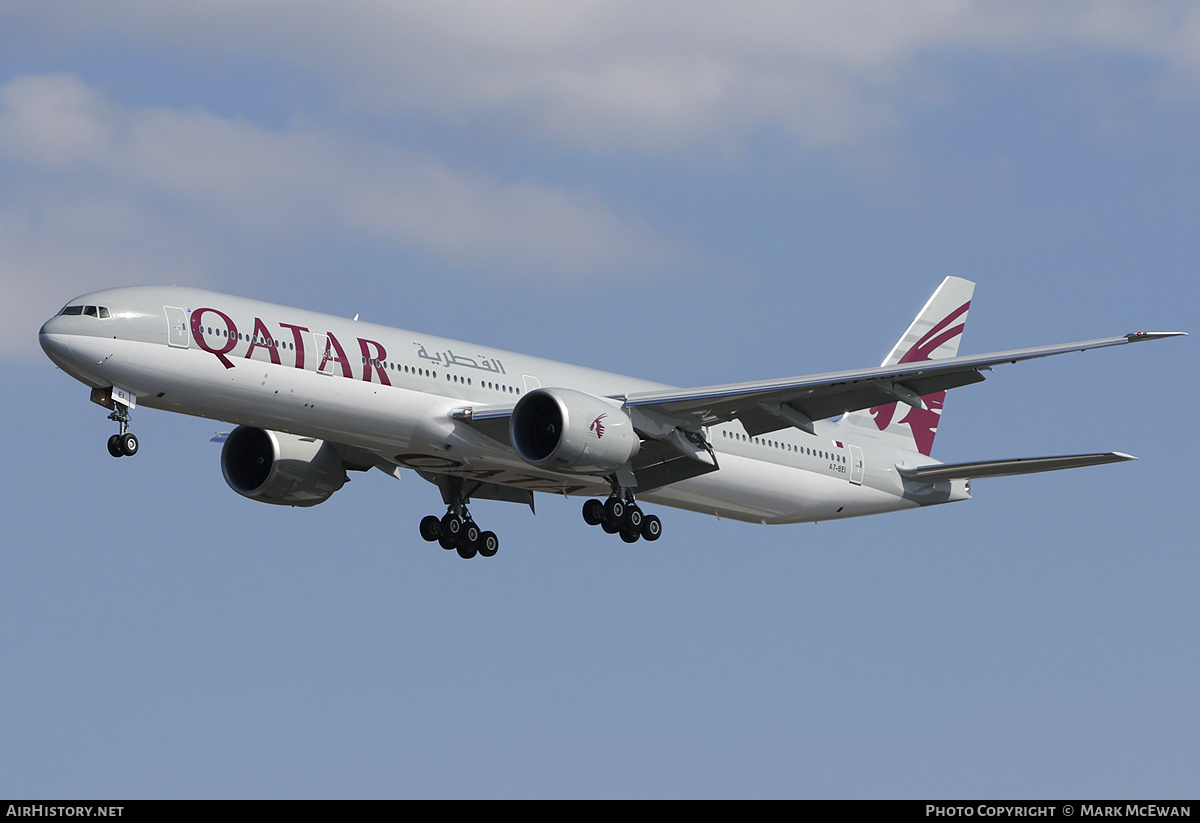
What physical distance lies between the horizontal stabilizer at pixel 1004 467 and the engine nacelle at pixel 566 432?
10117mm

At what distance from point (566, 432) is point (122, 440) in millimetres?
9274

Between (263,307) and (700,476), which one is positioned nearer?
(263,307)

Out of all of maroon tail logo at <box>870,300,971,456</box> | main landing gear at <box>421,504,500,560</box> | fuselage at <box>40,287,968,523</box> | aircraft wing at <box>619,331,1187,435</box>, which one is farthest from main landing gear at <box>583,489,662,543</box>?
maroon tail logo at <box>870,300,971,456</box>

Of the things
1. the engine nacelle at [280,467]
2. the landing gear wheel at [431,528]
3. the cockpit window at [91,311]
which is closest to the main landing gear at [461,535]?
the landing gear wheel at [431,528]

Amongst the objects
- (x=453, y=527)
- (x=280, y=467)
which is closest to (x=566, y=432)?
(x=453, y=527)

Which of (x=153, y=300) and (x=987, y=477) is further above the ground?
(x=153, y=300)

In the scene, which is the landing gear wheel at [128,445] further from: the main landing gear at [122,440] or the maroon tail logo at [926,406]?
the maroon tail logo at [926,406]

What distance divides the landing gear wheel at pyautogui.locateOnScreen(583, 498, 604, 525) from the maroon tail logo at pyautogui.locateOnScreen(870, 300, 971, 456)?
10085 millimetres

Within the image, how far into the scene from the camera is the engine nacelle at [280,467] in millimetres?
40969

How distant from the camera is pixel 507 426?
36344mm

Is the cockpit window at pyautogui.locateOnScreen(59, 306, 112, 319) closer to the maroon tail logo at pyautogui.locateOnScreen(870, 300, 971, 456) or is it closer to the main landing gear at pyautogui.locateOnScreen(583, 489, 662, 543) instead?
the main landing gear at pyautogui.locateOnScreen(583, 489, 662, 543)
